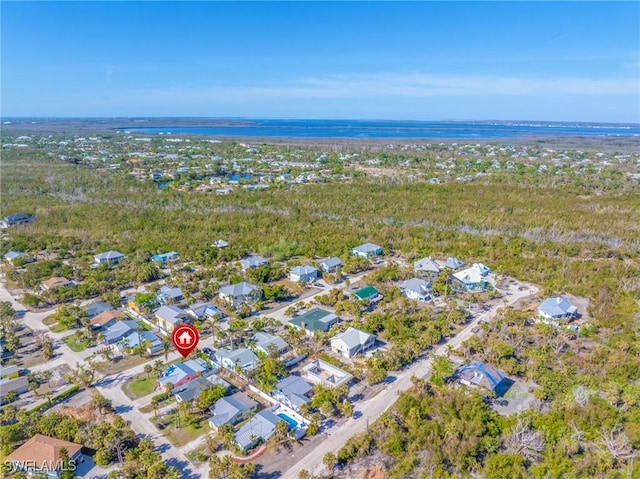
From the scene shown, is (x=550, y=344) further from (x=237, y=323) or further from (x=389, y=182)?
(x=389, y=182)

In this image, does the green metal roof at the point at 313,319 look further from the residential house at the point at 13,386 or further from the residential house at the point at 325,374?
the residential house at the point at 13,386

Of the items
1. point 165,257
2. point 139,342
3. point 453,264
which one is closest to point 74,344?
point 139,342

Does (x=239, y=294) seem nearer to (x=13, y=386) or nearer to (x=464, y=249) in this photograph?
(x=13, y=386)

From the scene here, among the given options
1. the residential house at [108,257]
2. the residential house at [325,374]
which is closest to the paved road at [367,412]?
the residential house at [325,374]

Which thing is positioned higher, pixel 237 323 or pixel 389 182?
pixel 389 182

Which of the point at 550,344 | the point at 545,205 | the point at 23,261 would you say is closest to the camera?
the point at 550,344

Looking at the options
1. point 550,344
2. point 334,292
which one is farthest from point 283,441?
point 550,344

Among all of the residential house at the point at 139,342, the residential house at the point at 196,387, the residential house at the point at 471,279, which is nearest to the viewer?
the residential house at the point at 196,387
